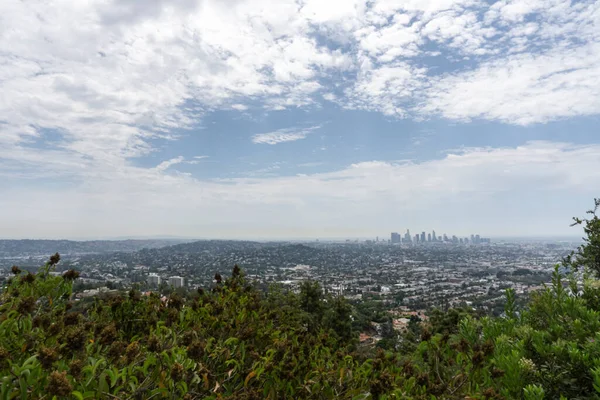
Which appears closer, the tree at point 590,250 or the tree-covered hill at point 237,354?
the tree-covered hill at point 237,354

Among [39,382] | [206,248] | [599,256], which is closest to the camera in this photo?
[39,382]

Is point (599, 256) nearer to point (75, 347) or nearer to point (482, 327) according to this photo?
point (482, 327)

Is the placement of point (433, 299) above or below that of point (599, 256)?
below

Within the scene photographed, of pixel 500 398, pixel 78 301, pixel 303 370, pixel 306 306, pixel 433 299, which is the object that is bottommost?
pixel 433 299

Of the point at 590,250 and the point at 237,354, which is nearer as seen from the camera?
the point at 237,354

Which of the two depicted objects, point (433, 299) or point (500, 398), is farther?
point (433, 299)

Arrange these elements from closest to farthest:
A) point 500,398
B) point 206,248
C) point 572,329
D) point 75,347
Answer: point 75,347
point 500,398
point 572,329
point 206,248

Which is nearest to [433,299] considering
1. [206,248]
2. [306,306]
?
[306,306]

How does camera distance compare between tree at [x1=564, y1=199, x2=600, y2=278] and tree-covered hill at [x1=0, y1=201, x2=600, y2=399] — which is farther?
tree at [x1=564, y1=199, x2=600, y2=278]
